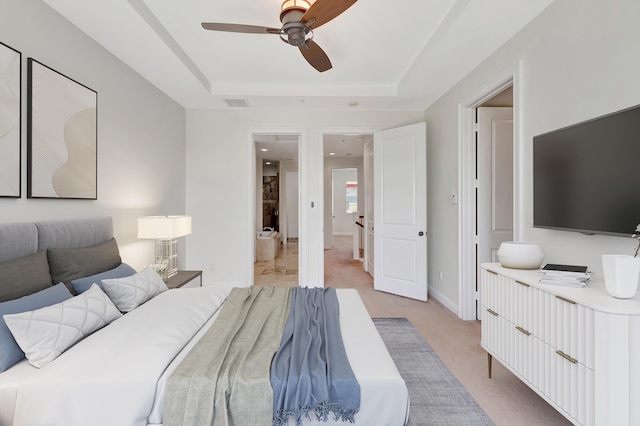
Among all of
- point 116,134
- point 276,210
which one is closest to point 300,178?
point 116,134

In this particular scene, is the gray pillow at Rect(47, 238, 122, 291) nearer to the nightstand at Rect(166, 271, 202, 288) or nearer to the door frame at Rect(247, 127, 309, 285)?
the nightstand at Rect(166, 271, 202, 288)

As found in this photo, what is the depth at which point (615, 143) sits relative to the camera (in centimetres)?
155

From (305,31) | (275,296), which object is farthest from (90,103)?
(275,296)

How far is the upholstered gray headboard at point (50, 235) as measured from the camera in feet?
5.64

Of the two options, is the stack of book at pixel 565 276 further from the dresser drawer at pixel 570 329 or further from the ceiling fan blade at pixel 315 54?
the ceiling fan blade at pixel 315 54

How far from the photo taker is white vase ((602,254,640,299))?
1.34 metres

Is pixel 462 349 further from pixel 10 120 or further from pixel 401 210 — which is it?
pixel 10 120

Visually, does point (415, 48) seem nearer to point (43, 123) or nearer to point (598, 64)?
point (598, 64)

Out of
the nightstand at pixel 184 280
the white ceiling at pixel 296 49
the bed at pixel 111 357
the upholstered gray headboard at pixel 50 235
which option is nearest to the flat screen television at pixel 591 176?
the white ceiling at pixel 296 49

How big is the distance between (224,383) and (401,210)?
133 inches

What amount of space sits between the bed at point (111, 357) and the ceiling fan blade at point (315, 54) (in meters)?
1.94

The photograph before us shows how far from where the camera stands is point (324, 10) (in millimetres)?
1830

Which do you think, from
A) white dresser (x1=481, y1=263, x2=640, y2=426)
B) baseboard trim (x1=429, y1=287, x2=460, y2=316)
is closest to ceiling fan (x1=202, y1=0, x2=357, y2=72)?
white dresser (x1=481, y1=263, x2=640, y2=426)

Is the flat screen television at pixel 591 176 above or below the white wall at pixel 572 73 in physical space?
below
